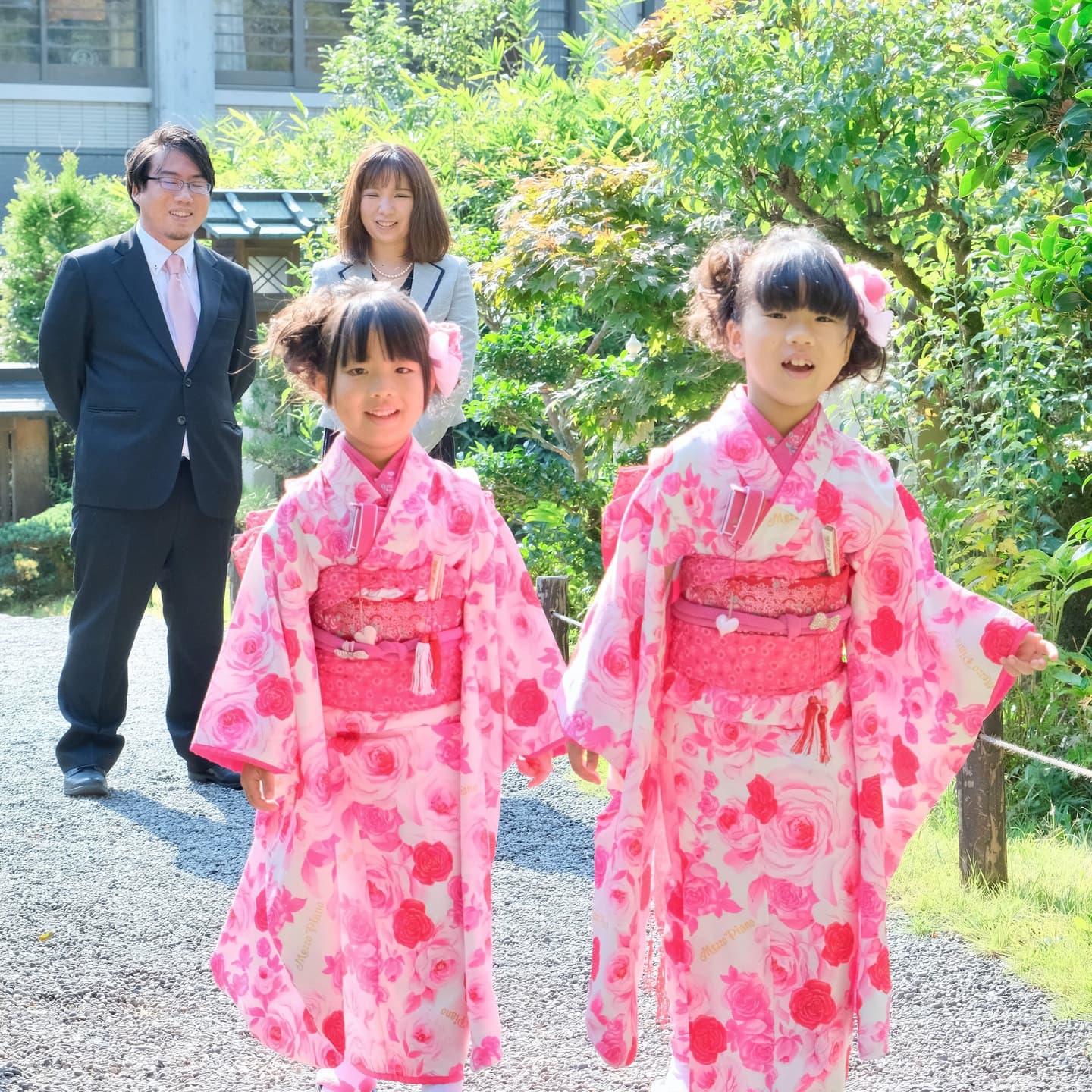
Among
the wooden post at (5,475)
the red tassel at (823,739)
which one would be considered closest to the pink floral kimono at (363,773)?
the red tassel at (823,739)

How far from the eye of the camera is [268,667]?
272cm

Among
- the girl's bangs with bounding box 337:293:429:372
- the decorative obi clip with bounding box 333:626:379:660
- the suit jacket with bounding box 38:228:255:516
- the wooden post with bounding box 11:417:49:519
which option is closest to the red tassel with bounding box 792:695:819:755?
the decorative obi clip with bounding box 333:626:379:660

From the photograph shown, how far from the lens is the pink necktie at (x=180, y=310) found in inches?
193

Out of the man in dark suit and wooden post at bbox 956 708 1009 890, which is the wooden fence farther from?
the man in dark suit

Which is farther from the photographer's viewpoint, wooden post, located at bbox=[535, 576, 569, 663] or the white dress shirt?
wooden post, located at bbox=[535, 576, 569, 663]

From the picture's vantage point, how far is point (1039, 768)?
5.35 meters

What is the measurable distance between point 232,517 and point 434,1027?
272cm

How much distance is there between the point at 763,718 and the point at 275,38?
19517 millimetres

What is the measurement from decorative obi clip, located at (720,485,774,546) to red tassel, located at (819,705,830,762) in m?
0.36

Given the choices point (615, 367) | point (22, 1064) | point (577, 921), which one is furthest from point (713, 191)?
point (22, 1064)

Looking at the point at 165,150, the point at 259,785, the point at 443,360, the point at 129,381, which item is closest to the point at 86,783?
the point at 129,381

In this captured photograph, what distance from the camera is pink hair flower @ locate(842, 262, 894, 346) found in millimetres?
2645

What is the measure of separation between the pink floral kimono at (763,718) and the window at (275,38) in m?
18.8

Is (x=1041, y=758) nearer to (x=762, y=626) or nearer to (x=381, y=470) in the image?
(x=762, y=626)
